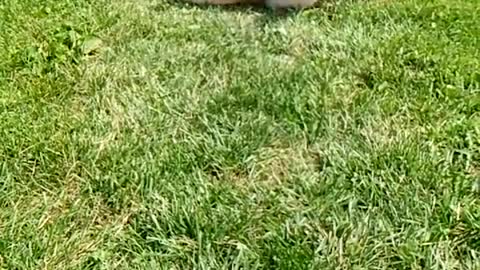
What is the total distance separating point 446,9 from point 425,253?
6.34ft

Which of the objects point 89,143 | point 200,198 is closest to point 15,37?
point 89,143

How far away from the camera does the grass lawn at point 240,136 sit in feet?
7.36

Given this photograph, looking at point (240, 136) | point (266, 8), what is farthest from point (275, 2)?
point (240, 136)

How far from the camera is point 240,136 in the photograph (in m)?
2.74

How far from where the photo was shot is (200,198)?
2418 mm

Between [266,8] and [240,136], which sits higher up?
[266,8]

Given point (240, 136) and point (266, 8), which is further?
point (266, 8)

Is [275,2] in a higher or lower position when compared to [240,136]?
higher

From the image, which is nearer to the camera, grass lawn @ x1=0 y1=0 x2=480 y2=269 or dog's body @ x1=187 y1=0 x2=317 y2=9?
grass lawn @ x1=0 y1=0 x2=480 y2=269

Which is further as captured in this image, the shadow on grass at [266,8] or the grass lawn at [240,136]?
the shadow on grass at [266,8]

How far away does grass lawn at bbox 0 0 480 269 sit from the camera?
7.36 ft

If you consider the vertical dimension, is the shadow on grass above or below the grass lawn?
above

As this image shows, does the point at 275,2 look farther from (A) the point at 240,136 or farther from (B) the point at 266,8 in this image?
(A) the point at 240,136

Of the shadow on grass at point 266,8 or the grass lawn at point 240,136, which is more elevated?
the shadow on grass at point 266,8
